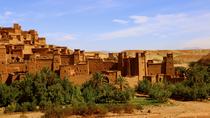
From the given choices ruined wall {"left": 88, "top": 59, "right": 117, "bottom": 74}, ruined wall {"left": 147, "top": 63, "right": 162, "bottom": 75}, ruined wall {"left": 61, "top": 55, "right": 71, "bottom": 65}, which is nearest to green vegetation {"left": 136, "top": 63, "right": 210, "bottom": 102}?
ruined wall {"left": 147, "top": 63, "right": 162, "bottom": 75}

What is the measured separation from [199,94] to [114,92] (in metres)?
8.41

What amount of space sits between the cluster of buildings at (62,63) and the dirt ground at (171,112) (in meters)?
4.12

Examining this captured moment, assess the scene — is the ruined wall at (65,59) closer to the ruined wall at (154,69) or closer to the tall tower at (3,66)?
the tall tower at (3,66)

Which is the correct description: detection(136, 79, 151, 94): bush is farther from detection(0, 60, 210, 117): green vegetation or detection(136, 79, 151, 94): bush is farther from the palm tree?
the palm tree

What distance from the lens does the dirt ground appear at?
109ft

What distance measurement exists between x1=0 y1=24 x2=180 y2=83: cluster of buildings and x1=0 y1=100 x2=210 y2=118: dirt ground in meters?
4.12

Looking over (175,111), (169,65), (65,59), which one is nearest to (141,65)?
(169,65)

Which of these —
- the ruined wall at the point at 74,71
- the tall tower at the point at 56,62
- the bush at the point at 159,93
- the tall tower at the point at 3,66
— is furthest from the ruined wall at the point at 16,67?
the bush at the point at 159,93

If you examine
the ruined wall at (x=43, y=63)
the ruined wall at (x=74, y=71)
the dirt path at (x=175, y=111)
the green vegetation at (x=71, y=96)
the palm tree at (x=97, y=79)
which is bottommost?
the dirt path at (x=175, y=111)

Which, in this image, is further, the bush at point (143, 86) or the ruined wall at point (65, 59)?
the bush at point (143, 86)

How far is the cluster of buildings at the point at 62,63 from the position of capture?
36094mm

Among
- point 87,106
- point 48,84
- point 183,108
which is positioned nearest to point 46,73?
point 48,84

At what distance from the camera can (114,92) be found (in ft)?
119

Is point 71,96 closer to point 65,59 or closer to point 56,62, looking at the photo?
point 56,62
